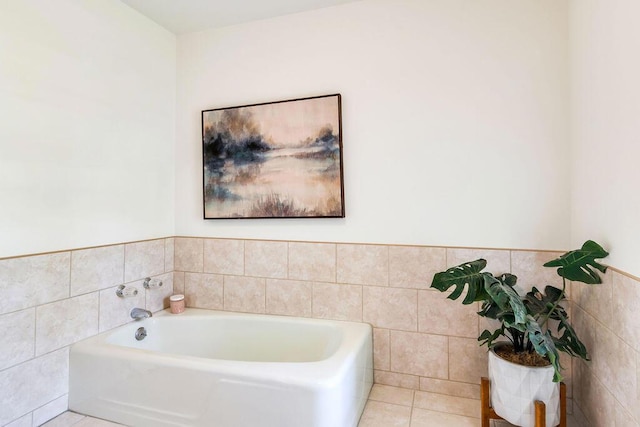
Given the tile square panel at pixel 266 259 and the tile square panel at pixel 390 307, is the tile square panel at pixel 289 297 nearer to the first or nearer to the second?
the tile square panel at pixel 266 259

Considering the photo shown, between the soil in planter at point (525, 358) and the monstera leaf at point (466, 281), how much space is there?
1.11ft

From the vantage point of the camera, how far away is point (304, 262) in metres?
2.14

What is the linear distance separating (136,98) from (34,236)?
107 centimetres

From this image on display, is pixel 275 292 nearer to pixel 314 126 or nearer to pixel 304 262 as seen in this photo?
pixel 304 262

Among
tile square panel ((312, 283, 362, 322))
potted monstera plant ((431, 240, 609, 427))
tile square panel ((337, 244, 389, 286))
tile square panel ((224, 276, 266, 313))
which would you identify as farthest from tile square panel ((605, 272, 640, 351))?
tile square panel ((224, 276, 266, 313))

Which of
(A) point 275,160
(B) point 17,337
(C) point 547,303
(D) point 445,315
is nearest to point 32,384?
(B) point 17,337

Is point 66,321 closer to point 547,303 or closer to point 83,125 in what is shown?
point 83,125

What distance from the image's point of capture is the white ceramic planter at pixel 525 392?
1.36 m

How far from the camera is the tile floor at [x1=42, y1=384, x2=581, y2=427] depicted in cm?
162

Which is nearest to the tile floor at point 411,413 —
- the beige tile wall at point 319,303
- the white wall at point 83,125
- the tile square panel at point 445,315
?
the beige tile wall at point 319,303

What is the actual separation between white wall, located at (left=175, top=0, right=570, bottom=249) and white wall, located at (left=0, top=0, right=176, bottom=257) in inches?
25.0

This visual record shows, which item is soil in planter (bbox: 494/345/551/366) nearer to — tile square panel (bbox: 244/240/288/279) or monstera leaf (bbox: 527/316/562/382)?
monstera leaf (bbox: 527/316/562/382)

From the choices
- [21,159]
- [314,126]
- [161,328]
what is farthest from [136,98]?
[161,328]

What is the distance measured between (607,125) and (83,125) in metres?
2.58
